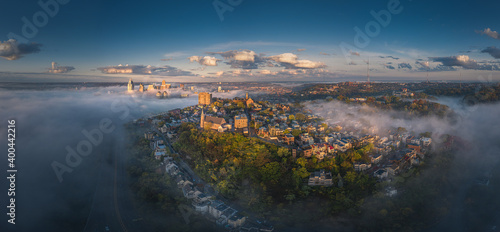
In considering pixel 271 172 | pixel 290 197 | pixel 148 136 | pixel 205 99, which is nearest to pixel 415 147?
pixel 290 197

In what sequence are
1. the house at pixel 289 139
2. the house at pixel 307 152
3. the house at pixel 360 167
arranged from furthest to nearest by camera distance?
the house at pixel 289 139 → the house at pixel 307 152 → the house at pixel 360 167

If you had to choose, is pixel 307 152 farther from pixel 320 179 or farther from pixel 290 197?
pixel 290 197

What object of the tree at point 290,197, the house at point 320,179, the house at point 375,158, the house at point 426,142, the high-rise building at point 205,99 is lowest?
the tree at point 290,197

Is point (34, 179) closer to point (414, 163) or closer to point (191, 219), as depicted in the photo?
point (191, 219)

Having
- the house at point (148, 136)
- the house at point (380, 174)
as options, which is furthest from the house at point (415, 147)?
the house at point (148, 136)

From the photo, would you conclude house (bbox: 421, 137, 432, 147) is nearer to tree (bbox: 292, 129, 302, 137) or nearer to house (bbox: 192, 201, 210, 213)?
tree (bbox: 292, 129, 302, 137)

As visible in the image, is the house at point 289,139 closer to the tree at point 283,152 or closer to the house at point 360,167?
the tree at point 283,152

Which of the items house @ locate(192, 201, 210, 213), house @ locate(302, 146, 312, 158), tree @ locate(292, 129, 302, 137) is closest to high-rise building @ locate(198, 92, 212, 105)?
tree @ locate(292, 129, 302, 137)

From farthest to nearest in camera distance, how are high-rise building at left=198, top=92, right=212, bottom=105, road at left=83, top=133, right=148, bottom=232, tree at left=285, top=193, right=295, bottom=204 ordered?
high-rise building at left=198, top=92, right=212, bottom=105, tree at left=285, top=193, right=295, bottom=204, road at left=83, top=133, right=148, bottom=232

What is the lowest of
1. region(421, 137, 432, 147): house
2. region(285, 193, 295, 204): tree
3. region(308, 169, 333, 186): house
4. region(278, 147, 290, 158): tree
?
region(285, 193, 295, 204): tree
